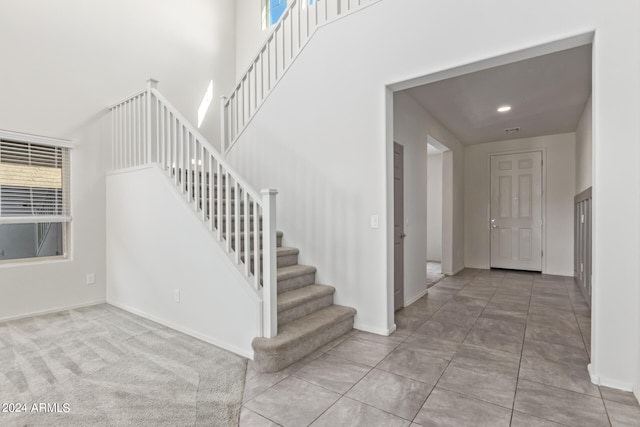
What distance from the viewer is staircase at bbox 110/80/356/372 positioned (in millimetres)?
2500

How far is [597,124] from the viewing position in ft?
7.06

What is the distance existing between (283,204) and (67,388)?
2421mm

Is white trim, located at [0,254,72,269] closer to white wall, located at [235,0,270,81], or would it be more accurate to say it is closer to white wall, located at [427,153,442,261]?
white wall, located at [235,0,270,81]

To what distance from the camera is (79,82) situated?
3975 millimetres

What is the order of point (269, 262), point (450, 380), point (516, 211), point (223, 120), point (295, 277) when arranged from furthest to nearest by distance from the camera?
point (516, 211)
point (223, 120)
point (295, 277)
point (269, 262)
point (450, 380)

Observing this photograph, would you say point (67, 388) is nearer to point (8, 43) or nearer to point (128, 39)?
point (8, 43)

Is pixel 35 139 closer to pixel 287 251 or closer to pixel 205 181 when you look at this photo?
pixel 205 181

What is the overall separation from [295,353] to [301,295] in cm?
60

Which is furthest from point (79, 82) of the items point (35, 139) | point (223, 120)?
point (223, 120)

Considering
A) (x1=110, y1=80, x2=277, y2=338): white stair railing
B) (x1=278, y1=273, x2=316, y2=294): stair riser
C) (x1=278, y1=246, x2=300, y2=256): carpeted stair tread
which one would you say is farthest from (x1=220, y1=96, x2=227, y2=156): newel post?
(x1=278, y1=273, x2=316, y2=294): stair riser

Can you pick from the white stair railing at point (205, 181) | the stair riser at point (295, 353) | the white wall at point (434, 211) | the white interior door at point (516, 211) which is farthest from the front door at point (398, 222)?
the white wall at point (434, 211)

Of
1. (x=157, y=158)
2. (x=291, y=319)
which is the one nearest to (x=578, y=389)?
(x=291, y=319)

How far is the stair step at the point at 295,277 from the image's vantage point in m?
3.13

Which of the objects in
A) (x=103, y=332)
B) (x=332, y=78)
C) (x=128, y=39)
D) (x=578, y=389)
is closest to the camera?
(x=578, y=389)
